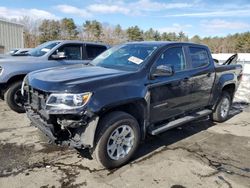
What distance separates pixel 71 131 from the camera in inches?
144

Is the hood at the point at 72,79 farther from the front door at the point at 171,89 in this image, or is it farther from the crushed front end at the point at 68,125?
the front door at the point at 171,89

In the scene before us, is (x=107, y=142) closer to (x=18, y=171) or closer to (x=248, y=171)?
(x=18, y=171)

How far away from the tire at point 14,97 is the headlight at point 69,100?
345 cm

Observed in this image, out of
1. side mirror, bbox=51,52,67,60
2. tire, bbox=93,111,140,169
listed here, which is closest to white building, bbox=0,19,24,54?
side mirror, bbox=51,52,67,60

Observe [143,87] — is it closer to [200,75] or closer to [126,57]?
[126,57]

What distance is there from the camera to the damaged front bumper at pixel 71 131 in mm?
3512

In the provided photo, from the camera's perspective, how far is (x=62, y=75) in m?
3.97

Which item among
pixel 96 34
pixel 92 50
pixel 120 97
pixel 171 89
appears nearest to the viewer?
pixel 120 97

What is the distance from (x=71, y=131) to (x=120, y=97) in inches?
32.1

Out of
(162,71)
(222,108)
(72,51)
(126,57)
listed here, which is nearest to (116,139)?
(162,71)

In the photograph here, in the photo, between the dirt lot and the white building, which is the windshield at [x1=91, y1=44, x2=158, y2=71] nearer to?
the dirt lot

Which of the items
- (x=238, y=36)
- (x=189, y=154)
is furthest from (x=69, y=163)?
(x=238, y=36)

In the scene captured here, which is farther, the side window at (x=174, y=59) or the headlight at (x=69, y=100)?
the side window at (x=174, y=59)

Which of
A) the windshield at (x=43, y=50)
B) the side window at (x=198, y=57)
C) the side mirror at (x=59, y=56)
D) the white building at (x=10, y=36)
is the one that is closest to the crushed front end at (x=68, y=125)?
the side window at (x=198, y=57)
